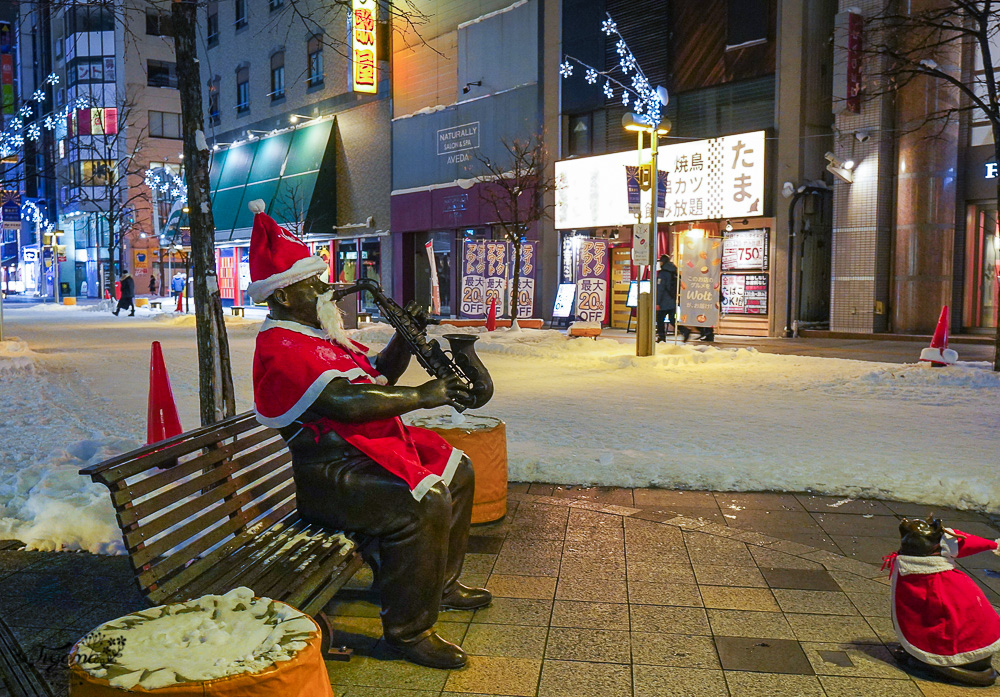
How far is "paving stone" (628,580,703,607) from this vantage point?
398 centimetres

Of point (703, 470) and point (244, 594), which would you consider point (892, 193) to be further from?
point (244, 594)

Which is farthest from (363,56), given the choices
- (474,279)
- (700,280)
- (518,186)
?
(700,280)

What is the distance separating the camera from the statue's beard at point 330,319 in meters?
3.34

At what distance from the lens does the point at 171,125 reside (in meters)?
57.0

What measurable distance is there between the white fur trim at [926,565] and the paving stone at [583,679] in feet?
3.91

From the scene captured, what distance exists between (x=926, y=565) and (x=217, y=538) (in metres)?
2.85

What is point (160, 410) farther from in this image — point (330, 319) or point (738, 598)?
point (738, 598)

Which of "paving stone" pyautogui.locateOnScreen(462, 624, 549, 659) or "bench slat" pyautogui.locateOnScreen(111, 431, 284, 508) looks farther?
"paving stone" pyautogui.locateOnScreen(462, 624, 549, 659)

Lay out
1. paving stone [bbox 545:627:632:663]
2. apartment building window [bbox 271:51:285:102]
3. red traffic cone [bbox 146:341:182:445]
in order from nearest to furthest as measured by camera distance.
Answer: paving stone [bbox 545:627:632:663] < red traffic cone [bbox 146:341:182:445] < apartment building window [bbox 271:51:285:102]

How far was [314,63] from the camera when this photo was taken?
32.7 metres

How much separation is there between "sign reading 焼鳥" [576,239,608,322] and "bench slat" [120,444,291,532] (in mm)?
17603

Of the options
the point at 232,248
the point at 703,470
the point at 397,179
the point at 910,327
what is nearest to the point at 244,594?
the point at 703,470

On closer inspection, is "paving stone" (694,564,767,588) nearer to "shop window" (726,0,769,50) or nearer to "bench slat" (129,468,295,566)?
"bench slat" (129,468,295,566)

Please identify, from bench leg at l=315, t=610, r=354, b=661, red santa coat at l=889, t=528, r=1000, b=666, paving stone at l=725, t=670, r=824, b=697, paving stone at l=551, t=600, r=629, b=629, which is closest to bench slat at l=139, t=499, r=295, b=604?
bench leg at l=315, t=610, r=354, b=661
